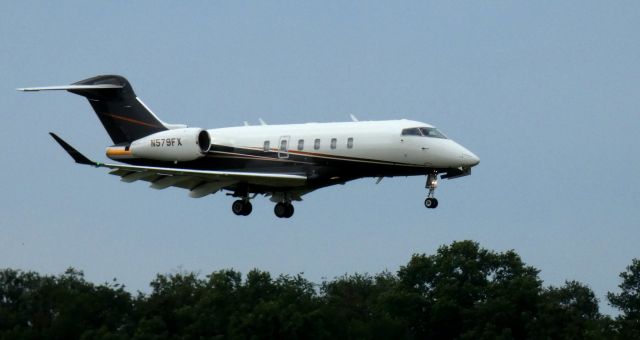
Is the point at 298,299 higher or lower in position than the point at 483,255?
lower

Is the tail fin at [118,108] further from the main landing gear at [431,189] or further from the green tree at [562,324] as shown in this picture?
the green tree at [562,324]

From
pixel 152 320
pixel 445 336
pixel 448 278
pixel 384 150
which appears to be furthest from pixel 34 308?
pixel 448 278

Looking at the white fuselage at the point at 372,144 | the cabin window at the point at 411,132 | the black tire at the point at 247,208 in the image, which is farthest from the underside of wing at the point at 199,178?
the cabin window at the point at 411,132

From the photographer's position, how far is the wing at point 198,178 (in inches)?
2066

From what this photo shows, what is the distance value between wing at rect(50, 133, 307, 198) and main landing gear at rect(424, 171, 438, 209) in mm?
3955

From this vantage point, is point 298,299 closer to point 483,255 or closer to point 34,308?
point 34,308

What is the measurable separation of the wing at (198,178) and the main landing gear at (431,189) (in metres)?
3.96

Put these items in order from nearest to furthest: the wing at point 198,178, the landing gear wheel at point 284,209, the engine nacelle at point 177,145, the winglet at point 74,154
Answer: the winglet at point 74,154 < the wing at point 198,178 < the engine nacelle at point 177,145 < the landing gear wheel at point 284,209

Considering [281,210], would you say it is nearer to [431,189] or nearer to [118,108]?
[431,189]

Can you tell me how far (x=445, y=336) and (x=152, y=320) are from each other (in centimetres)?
1923

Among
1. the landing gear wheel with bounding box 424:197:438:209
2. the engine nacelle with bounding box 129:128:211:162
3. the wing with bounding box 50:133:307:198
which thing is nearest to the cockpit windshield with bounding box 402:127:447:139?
the landing gear wheel with bounding box 424:197:438:209

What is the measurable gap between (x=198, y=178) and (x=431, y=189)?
7659 millimetres

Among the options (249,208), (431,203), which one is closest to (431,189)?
(431,203)

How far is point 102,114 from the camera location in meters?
57.9
